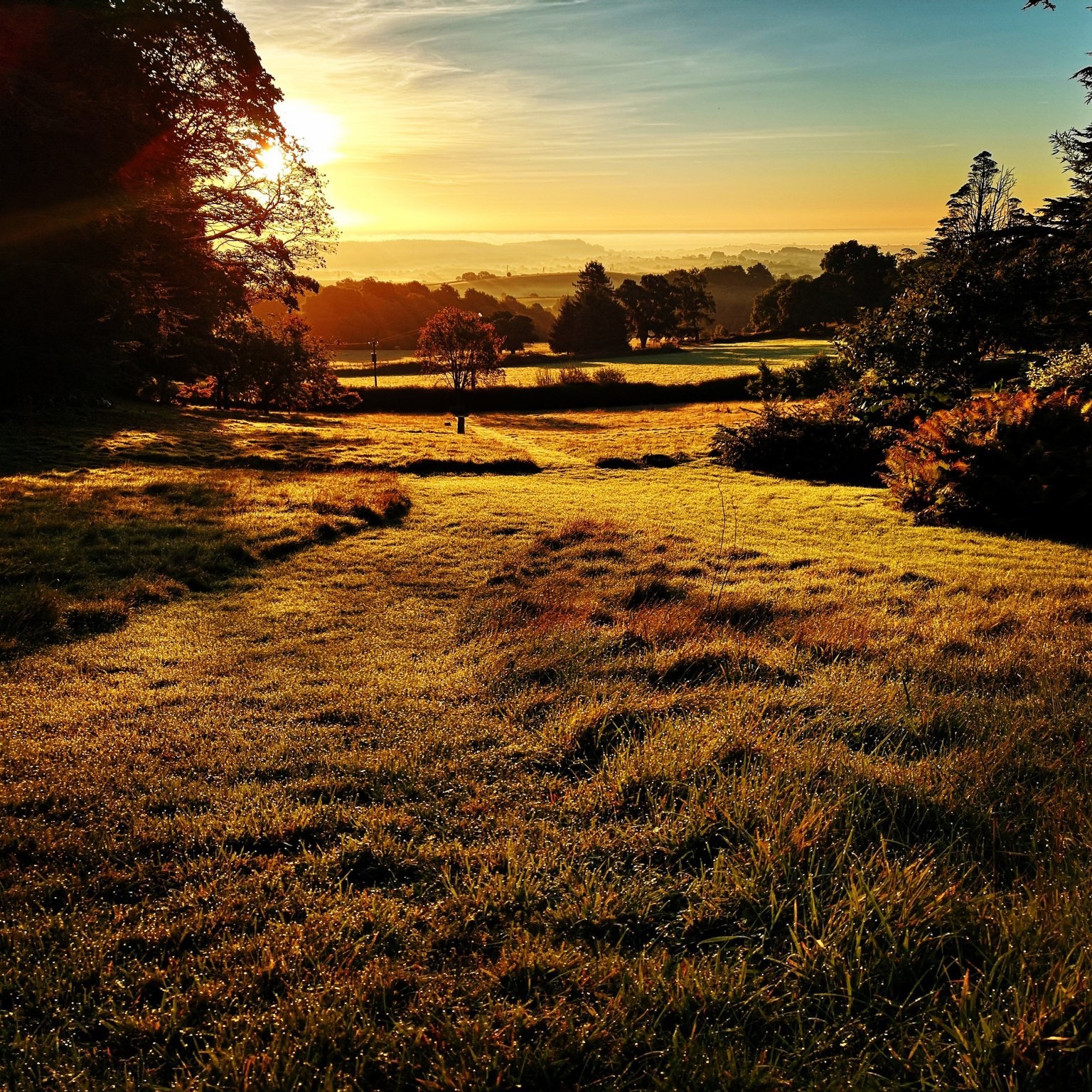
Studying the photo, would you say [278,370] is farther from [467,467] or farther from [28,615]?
[28,615]

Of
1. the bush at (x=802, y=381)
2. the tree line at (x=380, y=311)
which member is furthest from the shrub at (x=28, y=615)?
the tree line at (x=380, y=311)

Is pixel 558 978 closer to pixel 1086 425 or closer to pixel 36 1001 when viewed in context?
pixel 36 1001

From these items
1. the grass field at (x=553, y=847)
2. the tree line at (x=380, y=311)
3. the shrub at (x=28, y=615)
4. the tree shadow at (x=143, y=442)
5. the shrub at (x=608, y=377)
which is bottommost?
the grass field at (x=553, y=847)

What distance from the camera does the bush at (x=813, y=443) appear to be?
26.0 metres

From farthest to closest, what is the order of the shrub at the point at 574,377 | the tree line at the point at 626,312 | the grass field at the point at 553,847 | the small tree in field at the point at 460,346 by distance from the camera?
the tree line at the point at 626,312 < the shrub at the point at 574,377 < the small tree in field at the point at 460,346 < the grass field at the point at 553,847

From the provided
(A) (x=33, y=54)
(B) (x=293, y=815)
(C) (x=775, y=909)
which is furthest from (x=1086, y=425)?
(A) (x=33, y=54)

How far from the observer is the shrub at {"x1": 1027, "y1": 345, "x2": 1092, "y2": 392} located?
910 inches

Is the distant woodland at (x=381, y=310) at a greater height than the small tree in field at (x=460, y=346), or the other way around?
the distant woodland at (x=381, y=310)

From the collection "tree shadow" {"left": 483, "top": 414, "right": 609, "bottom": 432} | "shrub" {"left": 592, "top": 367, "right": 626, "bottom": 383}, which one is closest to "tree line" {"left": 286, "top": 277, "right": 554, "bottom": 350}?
"shrub" {"left": 592, "top": 367, "right": 626, "bottom": 383}

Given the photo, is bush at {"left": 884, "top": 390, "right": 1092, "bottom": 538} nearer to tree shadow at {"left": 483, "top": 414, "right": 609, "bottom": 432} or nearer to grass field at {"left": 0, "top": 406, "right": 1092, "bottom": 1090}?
grass field at {"left": 0, "top": 406, "right": 1092, "bottom": 1090}

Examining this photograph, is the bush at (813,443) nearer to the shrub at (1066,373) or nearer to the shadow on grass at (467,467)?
the shrub at (1066,373)

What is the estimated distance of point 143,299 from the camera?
23750 millimetres

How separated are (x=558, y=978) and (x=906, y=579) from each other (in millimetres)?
9953

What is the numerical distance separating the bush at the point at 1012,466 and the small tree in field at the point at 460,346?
50203 mm
